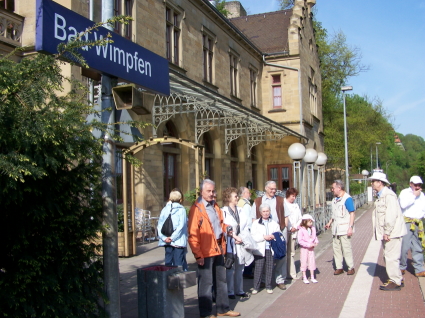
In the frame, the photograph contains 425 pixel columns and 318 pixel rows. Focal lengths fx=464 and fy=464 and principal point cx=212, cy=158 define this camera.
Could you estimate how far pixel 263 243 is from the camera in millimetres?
7633

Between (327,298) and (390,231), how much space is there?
1.65m

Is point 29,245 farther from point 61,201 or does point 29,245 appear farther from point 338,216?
point 338,216

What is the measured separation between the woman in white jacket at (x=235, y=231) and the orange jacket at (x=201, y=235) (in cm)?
96

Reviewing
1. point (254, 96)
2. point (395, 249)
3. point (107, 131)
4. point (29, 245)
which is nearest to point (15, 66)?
point (107, 131)

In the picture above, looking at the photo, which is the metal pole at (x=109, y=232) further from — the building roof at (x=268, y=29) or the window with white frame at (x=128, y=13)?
the building roof at (x=268, y=29)

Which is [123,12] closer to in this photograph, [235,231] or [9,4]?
[9,4]

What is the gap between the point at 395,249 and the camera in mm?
7801

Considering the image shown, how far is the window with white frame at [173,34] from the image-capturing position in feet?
53.7

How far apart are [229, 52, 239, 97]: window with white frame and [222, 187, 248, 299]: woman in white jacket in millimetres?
15859

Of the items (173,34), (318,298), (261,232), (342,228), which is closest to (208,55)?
(173,34)

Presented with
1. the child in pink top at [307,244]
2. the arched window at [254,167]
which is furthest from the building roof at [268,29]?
the child in pink top at [307,244]

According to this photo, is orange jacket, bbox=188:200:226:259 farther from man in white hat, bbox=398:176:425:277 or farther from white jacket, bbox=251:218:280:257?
man in white hat, bbox=398:176:425:277

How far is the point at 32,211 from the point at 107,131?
2.84 ft

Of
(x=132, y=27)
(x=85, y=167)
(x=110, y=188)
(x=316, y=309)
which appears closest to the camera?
(x=85, y=167)
